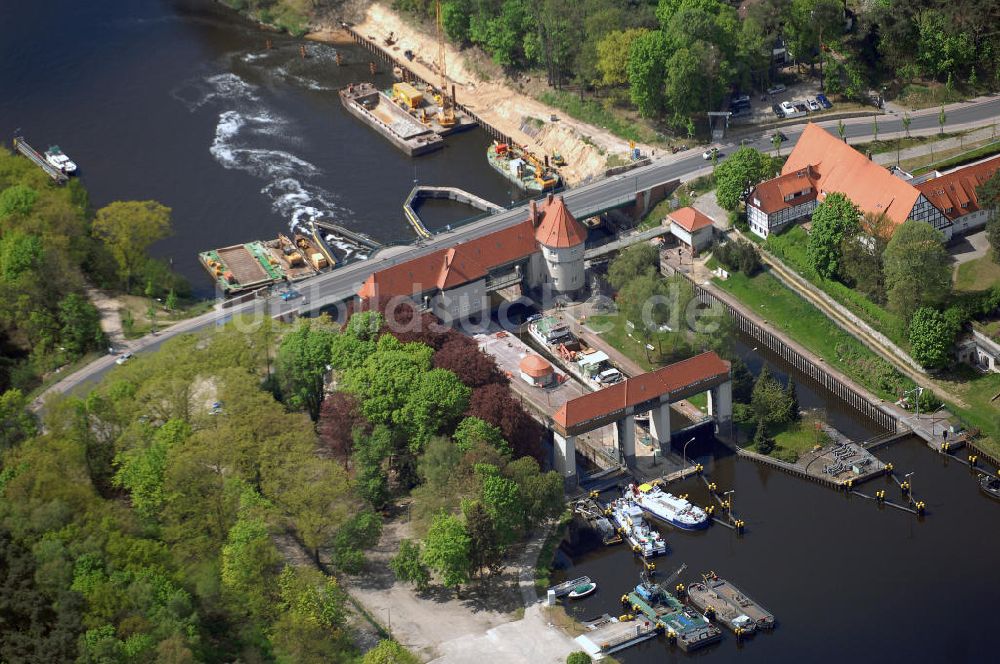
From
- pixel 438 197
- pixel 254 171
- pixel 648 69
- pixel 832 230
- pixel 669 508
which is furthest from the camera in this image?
pixel 254 171

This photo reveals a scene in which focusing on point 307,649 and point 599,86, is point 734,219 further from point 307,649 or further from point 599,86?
point 307,649

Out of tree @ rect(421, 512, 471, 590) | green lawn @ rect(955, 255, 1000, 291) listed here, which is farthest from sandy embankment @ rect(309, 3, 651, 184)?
tree @ rect(421, 512, 471, 590)

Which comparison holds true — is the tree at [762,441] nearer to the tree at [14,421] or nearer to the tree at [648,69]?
the tree at [648,69]

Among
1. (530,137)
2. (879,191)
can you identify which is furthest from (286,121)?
(879,191)

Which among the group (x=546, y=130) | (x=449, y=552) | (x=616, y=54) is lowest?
(x=449, y=552)

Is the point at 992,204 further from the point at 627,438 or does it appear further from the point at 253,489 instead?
the point at 253,489

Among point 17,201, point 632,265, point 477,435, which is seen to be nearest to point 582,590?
point 477,435

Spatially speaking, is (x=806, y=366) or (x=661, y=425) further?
(x=806, y=366)
